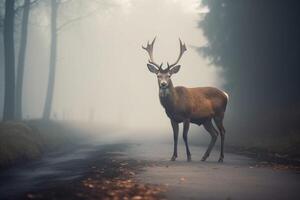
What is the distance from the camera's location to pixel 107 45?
5878 centimetres

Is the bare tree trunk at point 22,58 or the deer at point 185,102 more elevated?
the bare tree trunk at point 22,58

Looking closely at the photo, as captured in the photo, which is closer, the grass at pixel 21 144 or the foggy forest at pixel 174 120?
the foggy forest at pixel 174 120

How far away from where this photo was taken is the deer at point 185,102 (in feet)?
54.3

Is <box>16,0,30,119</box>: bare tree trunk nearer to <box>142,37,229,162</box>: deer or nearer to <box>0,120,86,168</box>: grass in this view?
<box>0,120,86,168</box>: grass

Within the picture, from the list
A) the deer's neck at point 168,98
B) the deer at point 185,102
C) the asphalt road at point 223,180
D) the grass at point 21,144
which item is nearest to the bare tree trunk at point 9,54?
the grass at point 21,144

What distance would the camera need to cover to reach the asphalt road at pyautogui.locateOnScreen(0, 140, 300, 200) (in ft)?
32.9

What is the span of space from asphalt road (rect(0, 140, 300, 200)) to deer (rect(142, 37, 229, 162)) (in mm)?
1659

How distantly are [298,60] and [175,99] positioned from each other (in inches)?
527

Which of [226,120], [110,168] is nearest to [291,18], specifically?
[226,120]

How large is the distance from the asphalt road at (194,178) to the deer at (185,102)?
1659 mm

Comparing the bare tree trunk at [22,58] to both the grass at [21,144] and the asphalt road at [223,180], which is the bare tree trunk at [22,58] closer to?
the grass at [21,144]

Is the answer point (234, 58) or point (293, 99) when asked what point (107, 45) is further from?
point (293, 99)

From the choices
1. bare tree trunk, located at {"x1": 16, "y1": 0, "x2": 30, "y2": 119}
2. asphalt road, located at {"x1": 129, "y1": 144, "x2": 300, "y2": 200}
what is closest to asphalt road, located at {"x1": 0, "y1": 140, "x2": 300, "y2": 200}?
asphalt road, located at {"x1": 129, "y1": 144, "x2": 300, "y2": 200}

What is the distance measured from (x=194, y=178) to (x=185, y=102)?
5.30 m
